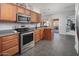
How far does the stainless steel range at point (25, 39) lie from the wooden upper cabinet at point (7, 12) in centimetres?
53

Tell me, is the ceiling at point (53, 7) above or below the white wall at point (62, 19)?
above

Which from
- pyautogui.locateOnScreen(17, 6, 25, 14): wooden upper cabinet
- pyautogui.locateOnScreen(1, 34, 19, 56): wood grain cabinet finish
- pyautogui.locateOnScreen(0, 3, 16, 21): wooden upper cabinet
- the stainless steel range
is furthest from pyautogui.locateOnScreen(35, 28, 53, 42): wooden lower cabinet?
pyautogui.locateOnScreen(0, 3, 16, 21): wooden upper cabinet

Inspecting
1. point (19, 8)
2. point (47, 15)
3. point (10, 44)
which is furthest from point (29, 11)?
point (10, 44)

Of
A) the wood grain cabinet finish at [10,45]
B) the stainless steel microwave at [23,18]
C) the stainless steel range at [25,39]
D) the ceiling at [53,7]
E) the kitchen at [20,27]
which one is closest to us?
the ceiling at [53,7]

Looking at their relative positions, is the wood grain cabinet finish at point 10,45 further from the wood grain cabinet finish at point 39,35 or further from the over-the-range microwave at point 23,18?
the wood grain cabinet finish at point 39,35

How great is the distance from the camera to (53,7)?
9.16 feet

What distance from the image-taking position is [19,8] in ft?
11.8

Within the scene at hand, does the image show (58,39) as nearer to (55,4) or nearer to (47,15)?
(47,15)

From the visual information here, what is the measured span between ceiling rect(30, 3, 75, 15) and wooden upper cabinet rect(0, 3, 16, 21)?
2.28 feet

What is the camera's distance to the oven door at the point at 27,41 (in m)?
3.48

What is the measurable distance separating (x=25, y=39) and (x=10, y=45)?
28.7 inches

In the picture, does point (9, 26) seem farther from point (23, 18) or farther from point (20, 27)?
point (23, 18)

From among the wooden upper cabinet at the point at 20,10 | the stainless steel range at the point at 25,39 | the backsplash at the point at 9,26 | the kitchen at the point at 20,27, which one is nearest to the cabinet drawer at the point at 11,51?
the kitchen at the point at 20,27

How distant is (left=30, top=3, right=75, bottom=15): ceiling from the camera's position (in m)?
2.59
